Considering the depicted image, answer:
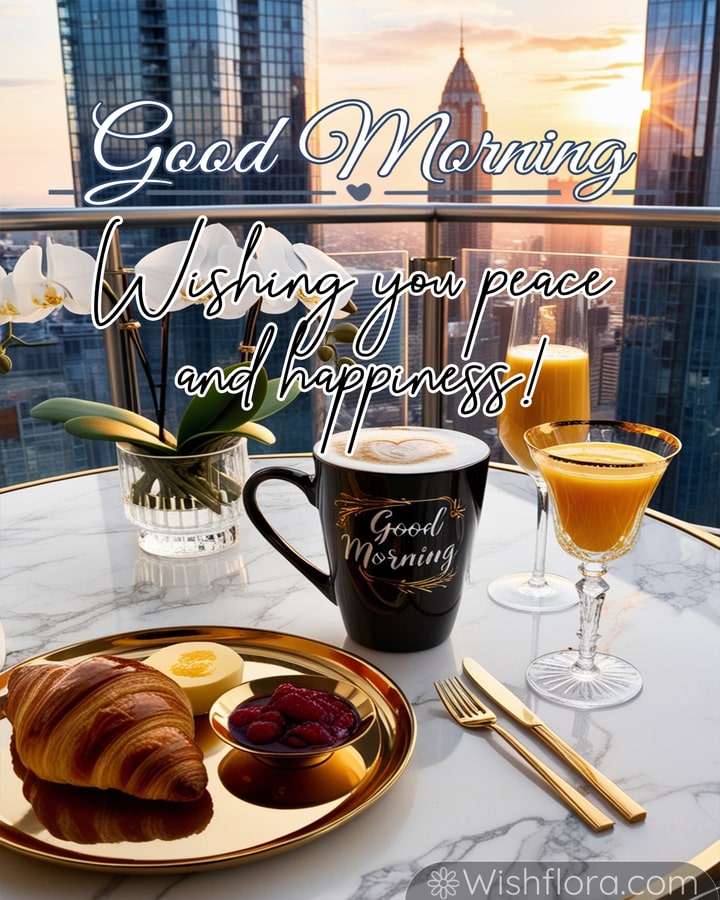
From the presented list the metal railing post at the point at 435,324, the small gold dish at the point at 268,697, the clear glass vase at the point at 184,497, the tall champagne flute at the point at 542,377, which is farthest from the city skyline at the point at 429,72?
the small gold dish at the point at 268,697

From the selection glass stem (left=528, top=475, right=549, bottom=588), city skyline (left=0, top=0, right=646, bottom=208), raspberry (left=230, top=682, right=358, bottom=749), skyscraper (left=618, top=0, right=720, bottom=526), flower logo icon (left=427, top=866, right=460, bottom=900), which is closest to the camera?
flower logo icon (left=427, top=866, right=460, bottom=900)

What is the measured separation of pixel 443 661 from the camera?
75 cm

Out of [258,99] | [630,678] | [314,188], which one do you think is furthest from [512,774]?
[258,99]

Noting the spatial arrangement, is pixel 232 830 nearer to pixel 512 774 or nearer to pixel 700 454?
pixel 512 774

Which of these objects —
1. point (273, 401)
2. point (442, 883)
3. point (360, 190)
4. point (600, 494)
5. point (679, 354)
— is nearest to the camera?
point (442, 883)

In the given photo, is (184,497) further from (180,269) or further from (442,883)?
(442,883)

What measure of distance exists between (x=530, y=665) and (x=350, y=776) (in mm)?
232

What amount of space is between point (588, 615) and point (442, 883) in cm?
30

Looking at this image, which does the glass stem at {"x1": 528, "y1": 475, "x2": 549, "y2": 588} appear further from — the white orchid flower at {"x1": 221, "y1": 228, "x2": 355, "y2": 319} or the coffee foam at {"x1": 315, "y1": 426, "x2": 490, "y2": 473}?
the white orchid flower at {"x1": 221, "y1": 228, "x2": 355, "y2": 319}

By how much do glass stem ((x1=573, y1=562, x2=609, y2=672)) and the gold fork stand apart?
4.4 inches

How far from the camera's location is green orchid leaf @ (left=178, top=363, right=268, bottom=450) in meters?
0.96

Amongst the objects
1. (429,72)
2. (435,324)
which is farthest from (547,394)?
(429,72)

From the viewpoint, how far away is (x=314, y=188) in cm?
280

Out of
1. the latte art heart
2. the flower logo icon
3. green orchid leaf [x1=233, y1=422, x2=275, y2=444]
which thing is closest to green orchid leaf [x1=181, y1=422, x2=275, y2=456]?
green orchid leaf [x1=233, y1=422, x2=275, y2=444]
